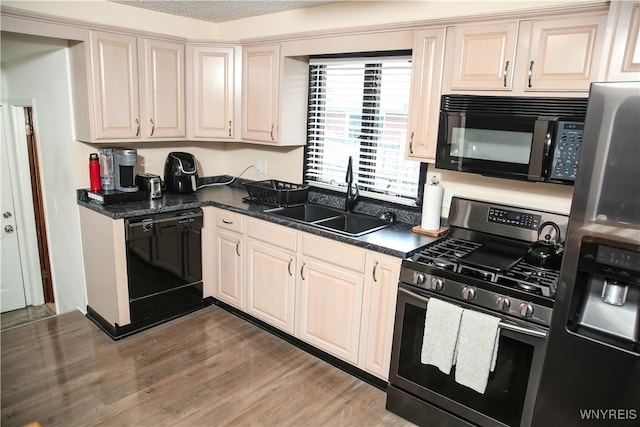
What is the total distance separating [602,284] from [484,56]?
1.20 metres

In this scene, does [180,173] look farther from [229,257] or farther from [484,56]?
[484,56]

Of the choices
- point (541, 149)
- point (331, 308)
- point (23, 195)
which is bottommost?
point (331, 308)

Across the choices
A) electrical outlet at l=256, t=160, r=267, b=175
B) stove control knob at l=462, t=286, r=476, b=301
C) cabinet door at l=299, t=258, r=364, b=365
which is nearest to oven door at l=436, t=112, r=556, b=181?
stove control knob at l=462, t=286, r=476, b=301

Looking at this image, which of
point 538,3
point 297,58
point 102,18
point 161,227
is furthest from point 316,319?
point 102,18

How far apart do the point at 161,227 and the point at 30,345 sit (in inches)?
45.2

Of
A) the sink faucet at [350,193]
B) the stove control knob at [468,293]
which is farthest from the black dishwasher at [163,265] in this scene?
the stove control knob at [468,293]

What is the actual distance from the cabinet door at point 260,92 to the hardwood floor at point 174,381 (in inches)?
59.2

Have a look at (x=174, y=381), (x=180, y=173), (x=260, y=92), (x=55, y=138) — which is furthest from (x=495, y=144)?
(x=55, y=138)

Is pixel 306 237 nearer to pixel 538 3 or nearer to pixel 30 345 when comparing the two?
pixel 538 3

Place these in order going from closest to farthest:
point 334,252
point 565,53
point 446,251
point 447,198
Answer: point 565,53 → point 446,251 → point 334,252 → point 447,198

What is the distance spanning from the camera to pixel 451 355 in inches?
81.2

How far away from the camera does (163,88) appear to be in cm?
327

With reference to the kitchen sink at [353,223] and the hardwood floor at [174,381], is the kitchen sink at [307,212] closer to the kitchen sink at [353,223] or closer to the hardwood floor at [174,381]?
the kitchen sink at [353,223]

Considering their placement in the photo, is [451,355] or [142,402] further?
[142,402]
